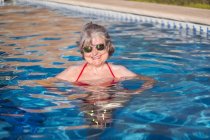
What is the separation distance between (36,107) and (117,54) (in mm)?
3856

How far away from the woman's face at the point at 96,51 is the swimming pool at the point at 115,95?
44 cm

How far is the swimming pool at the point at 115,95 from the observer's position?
4.05 m

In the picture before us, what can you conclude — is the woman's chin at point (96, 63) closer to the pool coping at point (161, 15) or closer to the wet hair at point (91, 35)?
the wet hair at point (91, 35)

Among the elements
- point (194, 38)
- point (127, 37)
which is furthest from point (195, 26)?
point (127, 37)

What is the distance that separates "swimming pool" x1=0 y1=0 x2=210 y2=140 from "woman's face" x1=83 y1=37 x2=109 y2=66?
44 centimetres

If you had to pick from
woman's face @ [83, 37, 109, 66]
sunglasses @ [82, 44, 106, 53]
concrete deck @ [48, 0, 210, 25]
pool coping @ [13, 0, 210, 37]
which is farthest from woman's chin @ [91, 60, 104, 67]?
concrete deck @ [48, 0, 210, 25]

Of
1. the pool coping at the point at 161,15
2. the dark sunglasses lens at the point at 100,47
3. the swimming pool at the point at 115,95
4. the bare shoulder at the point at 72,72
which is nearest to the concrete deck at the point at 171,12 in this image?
the pool coping at the point at 161,15

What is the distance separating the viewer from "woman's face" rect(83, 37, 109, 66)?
473 centimetres

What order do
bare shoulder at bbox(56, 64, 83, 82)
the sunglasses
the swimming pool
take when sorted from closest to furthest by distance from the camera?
the swimming pool → the sunglasses → bare shoulder at bbox(56, 64, 83, 82)

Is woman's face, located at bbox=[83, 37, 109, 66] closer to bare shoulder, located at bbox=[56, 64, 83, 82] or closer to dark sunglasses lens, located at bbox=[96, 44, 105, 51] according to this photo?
dark sunglasses lens, located at bbox=[96, 44, 105, 51]

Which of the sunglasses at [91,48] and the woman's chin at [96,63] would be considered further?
the woman's chin at [96,63]

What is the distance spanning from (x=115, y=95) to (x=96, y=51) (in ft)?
1.98

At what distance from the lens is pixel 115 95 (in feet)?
16.1

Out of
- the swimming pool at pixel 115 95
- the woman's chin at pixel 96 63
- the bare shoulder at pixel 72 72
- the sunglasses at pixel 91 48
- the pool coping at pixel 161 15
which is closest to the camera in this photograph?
the swimming pool at pixel 115 95
